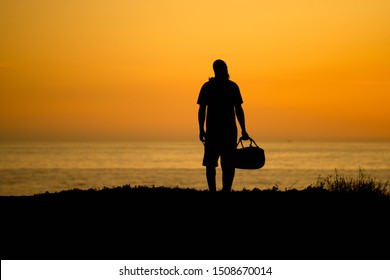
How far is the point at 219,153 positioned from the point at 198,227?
9.55 feet

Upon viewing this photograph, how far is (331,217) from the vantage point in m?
10.3

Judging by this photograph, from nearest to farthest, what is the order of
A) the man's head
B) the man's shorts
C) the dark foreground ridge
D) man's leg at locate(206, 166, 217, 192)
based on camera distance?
the dark foreground ridge
the man's head
the man's shorts
man's leg at locate(206, 166, 217, 192)

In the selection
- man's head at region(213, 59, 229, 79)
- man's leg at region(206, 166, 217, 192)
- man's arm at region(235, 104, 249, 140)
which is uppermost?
man's head at region(213, 59, 229, 79)

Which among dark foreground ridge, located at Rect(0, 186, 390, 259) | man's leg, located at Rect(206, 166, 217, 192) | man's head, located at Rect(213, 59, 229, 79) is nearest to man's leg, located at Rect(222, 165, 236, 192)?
man's leg, located at Rect(206, 166, 217, 192)

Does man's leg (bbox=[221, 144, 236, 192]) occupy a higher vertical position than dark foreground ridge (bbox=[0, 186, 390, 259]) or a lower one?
higher

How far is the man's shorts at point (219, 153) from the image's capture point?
1227 centimetres

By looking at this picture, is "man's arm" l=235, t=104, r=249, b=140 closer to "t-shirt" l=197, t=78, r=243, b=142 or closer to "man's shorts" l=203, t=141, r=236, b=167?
"t-shirt" l=197, t=78, r=243, b=142

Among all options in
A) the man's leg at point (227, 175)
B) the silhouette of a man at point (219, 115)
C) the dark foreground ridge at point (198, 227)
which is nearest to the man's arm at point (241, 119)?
the silhouette of a man at point (219, 115)

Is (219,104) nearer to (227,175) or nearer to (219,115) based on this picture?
(219,115)

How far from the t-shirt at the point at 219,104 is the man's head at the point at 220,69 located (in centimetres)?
9

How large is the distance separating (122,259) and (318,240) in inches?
107

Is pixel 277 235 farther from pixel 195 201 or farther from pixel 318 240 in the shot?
pixel 195 201

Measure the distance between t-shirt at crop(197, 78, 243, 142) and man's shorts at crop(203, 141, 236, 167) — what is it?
0.13 m

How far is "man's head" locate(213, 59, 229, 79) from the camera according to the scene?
12.1 meters
